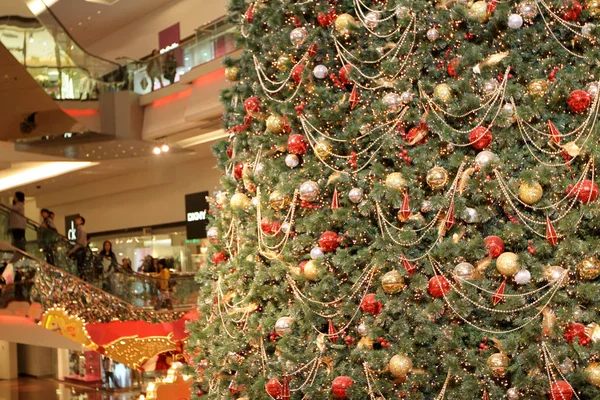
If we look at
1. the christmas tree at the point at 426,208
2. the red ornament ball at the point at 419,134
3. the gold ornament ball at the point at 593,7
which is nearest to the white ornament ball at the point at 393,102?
the christmas tree at the point at 426,208

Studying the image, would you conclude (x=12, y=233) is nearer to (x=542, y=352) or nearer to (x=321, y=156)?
(x=321, y=156)

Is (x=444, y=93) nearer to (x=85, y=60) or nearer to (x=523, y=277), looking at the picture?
(x=523, y=277)

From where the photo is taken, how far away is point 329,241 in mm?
4258

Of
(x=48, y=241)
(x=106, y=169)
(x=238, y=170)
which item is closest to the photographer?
(x=238, y=170)

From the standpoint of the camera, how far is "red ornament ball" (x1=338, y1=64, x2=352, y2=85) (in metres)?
4.34

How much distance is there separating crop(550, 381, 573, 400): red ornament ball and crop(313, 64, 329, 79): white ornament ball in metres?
1.99

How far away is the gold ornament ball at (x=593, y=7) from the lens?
13.1 ft

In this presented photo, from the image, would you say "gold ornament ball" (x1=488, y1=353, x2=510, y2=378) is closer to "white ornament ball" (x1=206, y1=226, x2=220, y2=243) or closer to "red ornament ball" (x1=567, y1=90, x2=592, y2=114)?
"red ornament ball" (x1=567, y1=90, x2=592, y2=114)

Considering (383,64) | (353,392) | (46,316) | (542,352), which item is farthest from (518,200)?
(46,316)

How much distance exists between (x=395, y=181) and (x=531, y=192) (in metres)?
0.66

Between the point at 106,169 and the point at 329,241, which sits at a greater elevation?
the point at 106,169

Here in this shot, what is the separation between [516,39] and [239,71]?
1.78 metres

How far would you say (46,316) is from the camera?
11539 mm

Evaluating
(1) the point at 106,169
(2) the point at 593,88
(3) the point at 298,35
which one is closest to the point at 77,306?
(1) the point at 106,169
